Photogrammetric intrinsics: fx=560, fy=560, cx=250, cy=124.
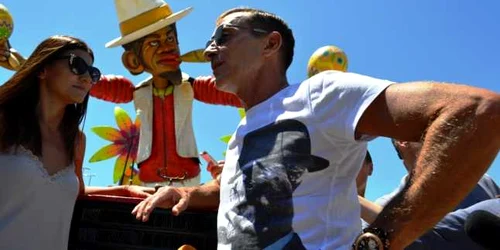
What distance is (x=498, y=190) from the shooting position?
2.68 metres

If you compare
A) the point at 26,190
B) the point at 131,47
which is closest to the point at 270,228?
the point at 26,190

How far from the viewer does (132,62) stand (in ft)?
15.3

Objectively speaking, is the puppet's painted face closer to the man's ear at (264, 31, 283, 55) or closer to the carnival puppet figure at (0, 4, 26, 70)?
the carnival puppet figure at (0, 4, 26, 70)

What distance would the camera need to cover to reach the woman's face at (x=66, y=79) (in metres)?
2.19

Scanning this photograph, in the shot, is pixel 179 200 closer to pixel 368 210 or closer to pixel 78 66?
pixel 78 66

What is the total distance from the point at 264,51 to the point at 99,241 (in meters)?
0.80

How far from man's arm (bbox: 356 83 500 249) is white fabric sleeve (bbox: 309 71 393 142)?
14cm

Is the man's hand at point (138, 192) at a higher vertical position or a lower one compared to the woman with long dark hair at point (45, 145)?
lower

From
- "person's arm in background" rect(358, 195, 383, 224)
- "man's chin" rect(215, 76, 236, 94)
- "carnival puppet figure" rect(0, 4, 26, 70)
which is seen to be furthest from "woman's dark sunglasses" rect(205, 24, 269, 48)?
"carnival puppet figure" rect(0, 4, 26, 70)

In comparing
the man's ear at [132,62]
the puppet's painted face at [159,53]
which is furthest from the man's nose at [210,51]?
the man's ear at [132,62]

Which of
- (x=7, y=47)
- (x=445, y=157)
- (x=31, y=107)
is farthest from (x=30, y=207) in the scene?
(x=7, y=47)

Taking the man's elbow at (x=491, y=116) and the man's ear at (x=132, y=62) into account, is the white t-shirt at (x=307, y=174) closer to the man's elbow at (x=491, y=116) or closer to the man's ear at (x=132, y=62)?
the man's elbow at (x=491, y=116)

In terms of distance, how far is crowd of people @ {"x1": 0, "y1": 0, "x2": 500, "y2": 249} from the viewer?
1145mm

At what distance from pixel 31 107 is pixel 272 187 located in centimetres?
118
